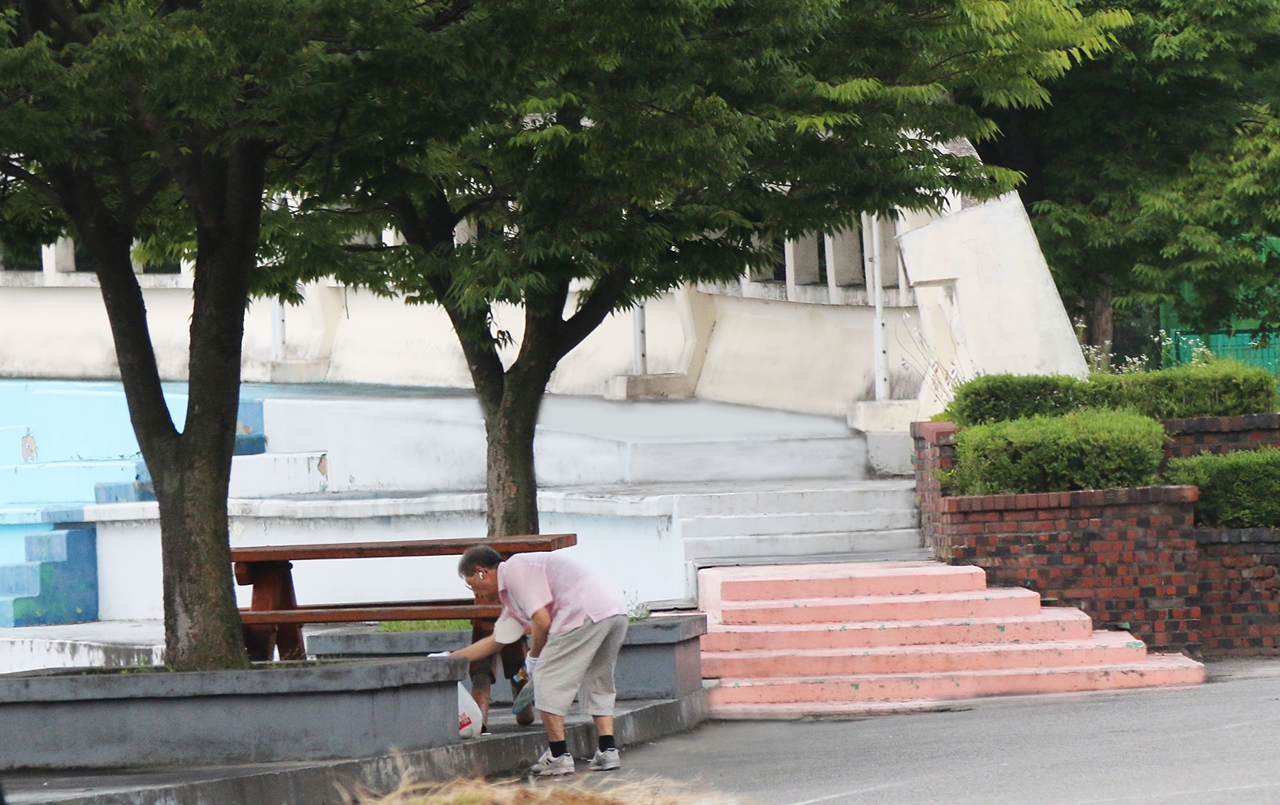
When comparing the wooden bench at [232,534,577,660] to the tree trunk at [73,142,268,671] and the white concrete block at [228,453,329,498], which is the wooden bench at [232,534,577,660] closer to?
the tree trunk at [73,142,268,671]

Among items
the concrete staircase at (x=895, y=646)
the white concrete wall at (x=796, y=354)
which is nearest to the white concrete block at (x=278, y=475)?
the white concrete wall at (x=796, y=354)

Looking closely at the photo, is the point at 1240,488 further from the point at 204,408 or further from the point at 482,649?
the point at 204,408

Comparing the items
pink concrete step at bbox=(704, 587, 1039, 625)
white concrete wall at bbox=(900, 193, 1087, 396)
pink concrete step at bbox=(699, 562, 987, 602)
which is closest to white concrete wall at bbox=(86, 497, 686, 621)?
pink concrete step at bbox=(699, 562, 987, 602)

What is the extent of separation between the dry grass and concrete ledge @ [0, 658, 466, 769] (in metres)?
0.51

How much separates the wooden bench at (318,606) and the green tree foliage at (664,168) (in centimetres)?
161

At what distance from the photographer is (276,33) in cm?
750

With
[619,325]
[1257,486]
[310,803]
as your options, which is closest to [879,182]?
[1257,486]

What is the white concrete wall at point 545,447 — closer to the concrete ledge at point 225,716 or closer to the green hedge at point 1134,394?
the green hedge at point 1134,394

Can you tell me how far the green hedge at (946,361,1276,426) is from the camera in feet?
45.0

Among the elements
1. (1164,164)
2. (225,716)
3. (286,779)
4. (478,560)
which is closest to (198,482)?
(225,716)

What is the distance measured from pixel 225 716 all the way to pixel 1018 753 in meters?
4.03

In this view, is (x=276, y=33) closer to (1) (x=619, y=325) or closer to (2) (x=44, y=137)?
(2) (x=44, y=137)

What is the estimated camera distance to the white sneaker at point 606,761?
8.66m

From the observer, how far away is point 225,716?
8.08m
